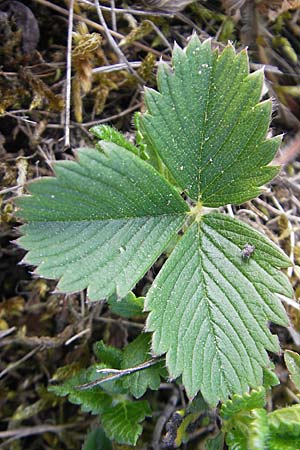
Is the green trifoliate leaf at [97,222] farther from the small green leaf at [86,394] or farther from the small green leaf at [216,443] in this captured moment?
the small green leaf at [216,443]

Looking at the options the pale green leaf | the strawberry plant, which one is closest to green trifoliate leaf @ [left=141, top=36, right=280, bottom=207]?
the strawberry plant

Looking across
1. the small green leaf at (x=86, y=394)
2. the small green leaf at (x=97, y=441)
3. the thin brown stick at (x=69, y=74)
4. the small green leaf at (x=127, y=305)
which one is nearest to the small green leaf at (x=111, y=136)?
the thin brown stick at (x=69, y=74)

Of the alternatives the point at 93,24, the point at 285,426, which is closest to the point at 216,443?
the point at 285,426

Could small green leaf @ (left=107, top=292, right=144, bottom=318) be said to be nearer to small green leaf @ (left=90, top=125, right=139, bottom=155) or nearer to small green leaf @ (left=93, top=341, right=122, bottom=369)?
small green leaf @ (left=93, top=341, right=122, bottom=369)

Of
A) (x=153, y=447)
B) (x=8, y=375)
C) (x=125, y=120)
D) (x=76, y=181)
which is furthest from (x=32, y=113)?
(x=153, y=447)

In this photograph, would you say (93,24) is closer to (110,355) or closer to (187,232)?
(187,232)
